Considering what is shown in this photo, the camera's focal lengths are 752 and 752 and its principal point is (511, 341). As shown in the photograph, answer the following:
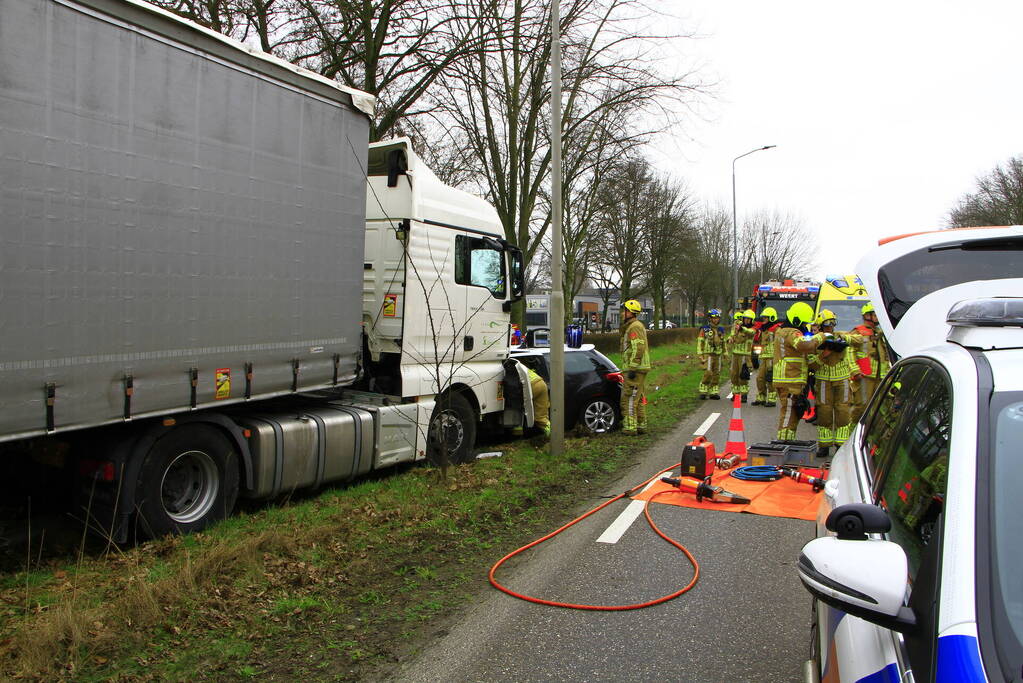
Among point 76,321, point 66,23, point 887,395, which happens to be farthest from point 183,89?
point 887,395

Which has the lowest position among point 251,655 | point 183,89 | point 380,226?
point 251,655

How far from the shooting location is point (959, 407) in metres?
1.99

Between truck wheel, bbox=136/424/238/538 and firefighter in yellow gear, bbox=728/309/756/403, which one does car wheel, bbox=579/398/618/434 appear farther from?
Result: truck wheel, bbox=136/424/238/538

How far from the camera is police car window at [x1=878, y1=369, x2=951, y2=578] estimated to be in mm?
1945

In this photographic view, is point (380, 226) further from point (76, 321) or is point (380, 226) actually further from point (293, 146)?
point (76, 321)

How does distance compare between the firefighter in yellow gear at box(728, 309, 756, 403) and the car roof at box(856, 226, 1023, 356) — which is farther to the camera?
the firefighter in yellow gear at box(728, 309, 756, 403)

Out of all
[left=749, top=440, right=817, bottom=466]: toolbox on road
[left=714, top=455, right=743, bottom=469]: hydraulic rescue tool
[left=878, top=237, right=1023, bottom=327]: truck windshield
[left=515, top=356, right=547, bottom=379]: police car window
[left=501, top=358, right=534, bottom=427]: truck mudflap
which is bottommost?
[left=714, top=455, right=743, bottom=469]: hydraulic rescue tool

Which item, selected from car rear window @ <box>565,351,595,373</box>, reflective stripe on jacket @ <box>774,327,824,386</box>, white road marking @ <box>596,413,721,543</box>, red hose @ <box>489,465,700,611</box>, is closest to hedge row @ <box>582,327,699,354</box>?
car rear window @ <box>565,351,595,373</box>

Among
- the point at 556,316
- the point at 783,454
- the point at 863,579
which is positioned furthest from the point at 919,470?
the point at 556,316

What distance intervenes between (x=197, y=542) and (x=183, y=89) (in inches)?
125

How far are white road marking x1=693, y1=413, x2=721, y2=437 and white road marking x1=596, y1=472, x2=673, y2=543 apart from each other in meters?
4.00

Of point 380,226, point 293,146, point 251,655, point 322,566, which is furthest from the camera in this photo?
point 380,226

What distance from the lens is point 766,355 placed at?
1362cm

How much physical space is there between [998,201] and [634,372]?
36.7 metres
